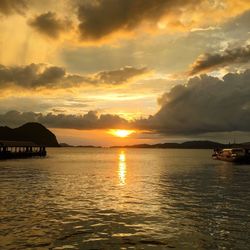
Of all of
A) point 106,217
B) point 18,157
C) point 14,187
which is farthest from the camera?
point 18,157

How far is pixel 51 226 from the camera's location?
2470cm

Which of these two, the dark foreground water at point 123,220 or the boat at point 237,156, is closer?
the dark foreground water at point 123,220

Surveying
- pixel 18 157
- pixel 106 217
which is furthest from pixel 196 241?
pixel 18 157

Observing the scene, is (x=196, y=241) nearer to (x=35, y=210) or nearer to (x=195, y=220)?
(x=195, y=220)

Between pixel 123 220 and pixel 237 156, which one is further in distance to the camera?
pixel 237 156

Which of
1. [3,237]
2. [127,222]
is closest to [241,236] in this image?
[127,222]

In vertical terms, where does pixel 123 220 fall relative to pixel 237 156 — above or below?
below

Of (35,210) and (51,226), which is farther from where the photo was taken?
(35,210)

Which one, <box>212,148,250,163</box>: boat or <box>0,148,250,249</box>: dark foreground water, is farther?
<box>212,148,250,163</box>: boat

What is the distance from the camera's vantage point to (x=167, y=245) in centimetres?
2047

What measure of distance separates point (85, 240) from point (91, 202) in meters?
14.5

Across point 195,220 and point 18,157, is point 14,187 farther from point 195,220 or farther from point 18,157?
point 18,157

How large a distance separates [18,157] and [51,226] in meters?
118

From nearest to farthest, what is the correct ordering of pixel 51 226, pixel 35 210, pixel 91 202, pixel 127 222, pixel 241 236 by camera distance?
pixel 241 236 < pixel 51 226 < pixel 127 222 < pixel 35 210 < pixel 91 202
